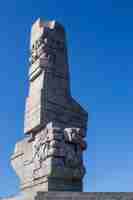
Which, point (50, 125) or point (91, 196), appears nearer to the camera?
point (91, 196)

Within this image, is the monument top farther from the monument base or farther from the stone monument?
the monument base

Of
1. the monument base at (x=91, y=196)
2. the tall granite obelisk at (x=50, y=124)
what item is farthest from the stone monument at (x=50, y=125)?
the monument base at (x=91, y=196)

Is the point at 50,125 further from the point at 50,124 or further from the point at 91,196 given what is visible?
the point at 91,196

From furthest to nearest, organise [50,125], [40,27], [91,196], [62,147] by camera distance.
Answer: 1. [40,27]
2. [50,125]
3. [62,147]
4. [91,196]

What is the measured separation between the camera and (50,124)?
1234cm

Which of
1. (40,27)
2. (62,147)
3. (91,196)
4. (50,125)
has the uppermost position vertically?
(40,27)

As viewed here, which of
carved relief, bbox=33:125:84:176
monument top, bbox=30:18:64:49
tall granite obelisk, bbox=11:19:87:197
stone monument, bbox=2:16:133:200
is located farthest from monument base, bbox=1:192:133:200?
monument top, bbox=30:18:64:49

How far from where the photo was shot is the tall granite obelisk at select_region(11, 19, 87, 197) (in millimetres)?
12039

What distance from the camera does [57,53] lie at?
14172 mm

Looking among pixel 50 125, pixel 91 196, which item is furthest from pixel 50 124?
pixel 91 196

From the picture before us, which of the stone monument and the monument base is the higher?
the stone monument

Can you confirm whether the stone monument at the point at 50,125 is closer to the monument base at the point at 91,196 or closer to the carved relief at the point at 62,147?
the carved relief at the point at 62,147

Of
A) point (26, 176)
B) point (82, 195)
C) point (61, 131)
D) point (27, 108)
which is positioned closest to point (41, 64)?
point (27, 108)

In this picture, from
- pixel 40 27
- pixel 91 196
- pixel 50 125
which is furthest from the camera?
pixel 40 27
